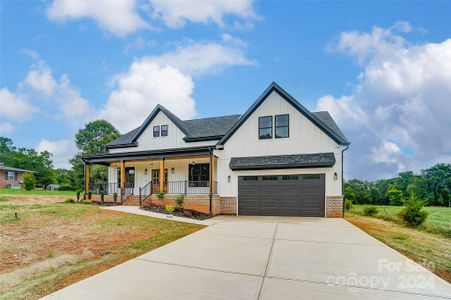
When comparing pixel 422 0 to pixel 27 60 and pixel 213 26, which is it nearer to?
pixel 213 26

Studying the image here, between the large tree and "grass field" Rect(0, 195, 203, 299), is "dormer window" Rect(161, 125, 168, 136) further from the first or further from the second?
the large tree

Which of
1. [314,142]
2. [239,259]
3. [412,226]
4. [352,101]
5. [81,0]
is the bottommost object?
[412,226]

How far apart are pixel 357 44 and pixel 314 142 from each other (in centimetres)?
656

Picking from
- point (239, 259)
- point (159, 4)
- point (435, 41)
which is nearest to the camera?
point (239, 259)

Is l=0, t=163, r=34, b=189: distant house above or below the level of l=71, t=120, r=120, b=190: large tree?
below

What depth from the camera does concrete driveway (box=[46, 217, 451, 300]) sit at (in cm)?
386

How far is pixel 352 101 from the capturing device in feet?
66.9

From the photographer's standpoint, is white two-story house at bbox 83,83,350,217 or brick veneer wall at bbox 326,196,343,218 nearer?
brick veneer wall at bbox 326,196,343,218

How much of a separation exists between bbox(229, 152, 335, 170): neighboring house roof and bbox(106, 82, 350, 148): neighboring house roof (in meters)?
1.31

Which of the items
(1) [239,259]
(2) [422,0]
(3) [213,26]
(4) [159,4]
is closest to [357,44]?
(2) [422,0]

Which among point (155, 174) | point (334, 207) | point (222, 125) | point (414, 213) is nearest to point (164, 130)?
point (155, 174)

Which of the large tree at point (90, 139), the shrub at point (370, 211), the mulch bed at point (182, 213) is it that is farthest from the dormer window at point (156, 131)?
the large tree at point (90, 139)

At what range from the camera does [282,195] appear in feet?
46.5

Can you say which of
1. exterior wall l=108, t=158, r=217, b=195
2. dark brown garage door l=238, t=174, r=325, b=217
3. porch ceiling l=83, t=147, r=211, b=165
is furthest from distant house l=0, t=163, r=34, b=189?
dark brown garage door l=238, t=174, r=325, b=217
